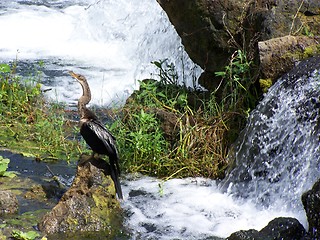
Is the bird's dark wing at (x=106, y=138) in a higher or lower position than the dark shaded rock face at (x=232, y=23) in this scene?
lower

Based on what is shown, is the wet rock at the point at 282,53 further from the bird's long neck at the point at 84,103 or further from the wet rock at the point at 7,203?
the wet rock at the point at 7,203

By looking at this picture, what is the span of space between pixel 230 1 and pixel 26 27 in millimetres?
7006

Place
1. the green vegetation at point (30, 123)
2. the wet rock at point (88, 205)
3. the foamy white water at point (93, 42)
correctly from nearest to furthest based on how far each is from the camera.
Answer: the wet rock at point (88, 205), the green vegetation at point (30, 123), the foamy white water at point (93, 42)

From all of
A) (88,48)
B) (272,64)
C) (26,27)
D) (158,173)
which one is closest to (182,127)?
(158,173)

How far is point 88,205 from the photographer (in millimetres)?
7652

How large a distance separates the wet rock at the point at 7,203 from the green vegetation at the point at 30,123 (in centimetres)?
167

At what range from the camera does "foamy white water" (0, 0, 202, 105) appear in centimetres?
1219

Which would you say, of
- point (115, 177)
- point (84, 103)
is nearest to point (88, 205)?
point (115, 177)

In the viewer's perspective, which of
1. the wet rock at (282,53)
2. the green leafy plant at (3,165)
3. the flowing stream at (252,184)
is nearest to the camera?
the flowing stream at (252,184)

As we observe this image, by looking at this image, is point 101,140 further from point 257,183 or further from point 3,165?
point 257,183


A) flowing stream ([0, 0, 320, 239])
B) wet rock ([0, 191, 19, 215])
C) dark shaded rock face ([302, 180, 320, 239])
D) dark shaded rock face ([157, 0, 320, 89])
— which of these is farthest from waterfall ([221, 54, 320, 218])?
wet rock ([0, 191, 19, 215])

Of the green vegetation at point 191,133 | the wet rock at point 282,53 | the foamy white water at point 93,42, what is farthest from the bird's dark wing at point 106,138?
the foamy white water at point 93,42

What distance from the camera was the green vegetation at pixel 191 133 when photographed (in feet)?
29.4

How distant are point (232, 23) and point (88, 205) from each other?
10.2 ft
